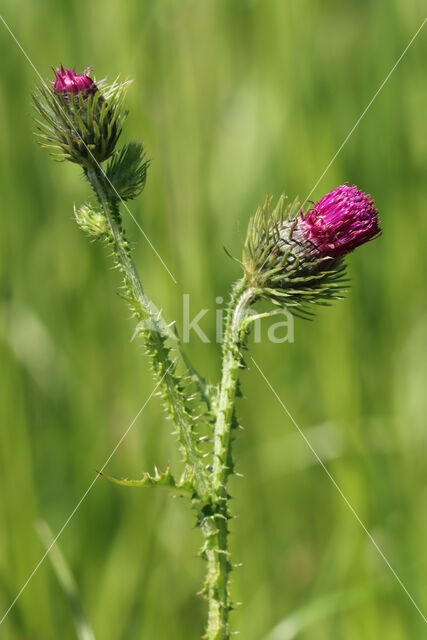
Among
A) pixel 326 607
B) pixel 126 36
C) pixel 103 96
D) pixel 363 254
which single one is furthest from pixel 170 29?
pixel 326 607

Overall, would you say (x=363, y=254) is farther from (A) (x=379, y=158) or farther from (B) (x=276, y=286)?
(B) (x=276, y=286)

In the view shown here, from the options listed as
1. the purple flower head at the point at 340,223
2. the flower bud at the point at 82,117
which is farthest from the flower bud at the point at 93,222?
the purple flower head at the point at 340,223

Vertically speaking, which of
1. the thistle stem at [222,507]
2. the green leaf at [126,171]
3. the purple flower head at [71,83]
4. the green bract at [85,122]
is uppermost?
the purple flower head at [71,83]

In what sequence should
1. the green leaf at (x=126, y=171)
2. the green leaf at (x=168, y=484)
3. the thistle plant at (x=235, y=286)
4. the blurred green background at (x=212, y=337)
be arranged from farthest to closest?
1. the blurred green background at (x=212, y=337)
2. the green leaf at (x=126, y=171)
3. the thistle plant at (x=235, y=286)
4. the green leaf at (x=168, y=484)

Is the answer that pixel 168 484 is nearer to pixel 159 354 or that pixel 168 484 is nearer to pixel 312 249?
pixel 159 354

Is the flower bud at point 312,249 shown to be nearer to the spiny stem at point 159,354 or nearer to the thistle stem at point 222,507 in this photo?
the thistle stem at point 222,507

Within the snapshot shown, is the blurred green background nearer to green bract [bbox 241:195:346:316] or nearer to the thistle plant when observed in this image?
the thistle plant

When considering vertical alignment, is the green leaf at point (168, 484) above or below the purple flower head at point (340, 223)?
below

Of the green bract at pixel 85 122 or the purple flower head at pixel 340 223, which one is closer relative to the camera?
the green bract at pixel 85 122
